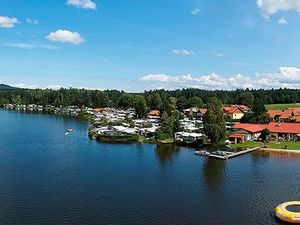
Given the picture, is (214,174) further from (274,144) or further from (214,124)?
(274,144)

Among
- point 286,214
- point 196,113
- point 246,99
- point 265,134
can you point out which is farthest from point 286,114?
point 286,214

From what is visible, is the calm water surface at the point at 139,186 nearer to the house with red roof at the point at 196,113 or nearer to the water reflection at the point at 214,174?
the water reflection at the point at 214,174

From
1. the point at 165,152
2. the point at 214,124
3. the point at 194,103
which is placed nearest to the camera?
the point at 165,152

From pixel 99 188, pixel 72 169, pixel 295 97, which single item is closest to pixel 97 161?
pixel 72 169

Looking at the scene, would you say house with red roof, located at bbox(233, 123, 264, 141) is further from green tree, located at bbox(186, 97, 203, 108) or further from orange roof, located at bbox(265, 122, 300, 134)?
green tree, located at bbox(186, 97, 203, 108)

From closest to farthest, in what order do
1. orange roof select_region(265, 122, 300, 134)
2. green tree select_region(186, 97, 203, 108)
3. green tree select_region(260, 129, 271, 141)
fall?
green tree select_region(260, 129, 271, 141), orange roof select_region(265, 122, 300, 134), green tree select_region(186, 97, 203, 108)

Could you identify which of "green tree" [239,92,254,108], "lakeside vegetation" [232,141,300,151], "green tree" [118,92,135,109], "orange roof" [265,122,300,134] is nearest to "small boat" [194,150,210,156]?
"lakeside vegetation" [232,141,300,151]
